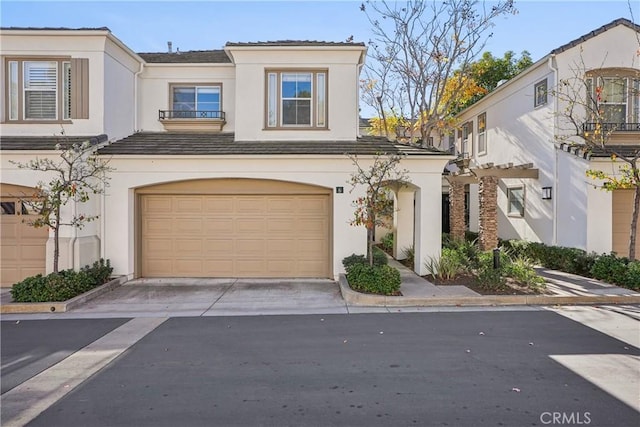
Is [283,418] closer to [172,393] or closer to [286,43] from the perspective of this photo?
[172,393]

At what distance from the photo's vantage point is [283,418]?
4.18 m

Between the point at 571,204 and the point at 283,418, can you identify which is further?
the point at 571,204

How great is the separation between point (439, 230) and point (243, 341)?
6665mm

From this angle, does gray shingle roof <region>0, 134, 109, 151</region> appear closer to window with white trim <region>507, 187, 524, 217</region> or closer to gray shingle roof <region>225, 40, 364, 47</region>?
gray shingle roof <region>225, 40, 364, 47</region>

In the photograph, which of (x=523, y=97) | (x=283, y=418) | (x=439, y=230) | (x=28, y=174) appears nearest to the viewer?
(x=283, y=418)

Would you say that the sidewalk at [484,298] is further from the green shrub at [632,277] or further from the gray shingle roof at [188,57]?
the gray shingle roof at [188,57]

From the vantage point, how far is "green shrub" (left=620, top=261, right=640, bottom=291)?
9.62 metres

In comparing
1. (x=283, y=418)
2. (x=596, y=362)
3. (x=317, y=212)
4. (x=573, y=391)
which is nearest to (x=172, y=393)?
(x=283, y=418)

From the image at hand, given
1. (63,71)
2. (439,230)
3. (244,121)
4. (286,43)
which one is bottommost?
(439,230)

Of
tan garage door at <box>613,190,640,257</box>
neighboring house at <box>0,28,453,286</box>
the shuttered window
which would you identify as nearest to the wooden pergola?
tan garage door at <box>613,190,640,257</box>

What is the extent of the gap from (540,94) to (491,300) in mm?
9099

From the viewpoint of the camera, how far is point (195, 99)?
14.1 m

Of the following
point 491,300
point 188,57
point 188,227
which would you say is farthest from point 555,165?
point 188,57

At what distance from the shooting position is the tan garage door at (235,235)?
1184 cm
